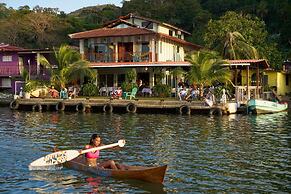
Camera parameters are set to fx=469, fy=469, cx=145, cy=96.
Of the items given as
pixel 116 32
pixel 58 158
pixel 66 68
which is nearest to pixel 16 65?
pixel 116 32

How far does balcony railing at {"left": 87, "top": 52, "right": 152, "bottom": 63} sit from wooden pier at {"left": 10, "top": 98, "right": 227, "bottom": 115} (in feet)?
30.7

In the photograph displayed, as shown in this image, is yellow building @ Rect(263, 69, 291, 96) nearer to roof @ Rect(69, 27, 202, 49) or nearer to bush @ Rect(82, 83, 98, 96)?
roof @ Rect(69, 27, 202, 49)

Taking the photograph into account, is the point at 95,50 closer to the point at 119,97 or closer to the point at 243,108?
the point at 119,97

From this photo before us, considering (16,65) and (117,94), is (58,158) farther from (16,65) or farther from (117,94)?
(16,65)

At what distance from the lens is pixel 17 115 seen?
115 feet

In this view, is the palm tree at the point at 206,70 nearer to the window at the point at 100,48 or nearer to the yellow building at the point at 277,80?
the window at the point at 100,48

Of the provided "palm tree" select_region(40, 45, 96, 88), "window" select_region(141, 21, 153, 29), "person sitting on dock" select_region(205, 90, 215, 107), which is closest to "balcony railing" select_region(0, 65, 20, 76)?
"palm tree" select_region(40, 45, 96, 88)

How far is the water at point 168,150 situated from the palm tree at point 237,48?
15.4 meters

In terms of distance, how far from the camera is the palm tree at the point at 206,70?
36.7 metres

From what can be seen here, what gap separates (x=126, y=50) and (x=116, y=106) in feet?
39.4

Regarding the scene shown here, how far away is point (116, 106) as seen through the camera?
3712 centimetres

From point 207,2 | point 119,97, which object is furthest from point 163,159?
point 207,2

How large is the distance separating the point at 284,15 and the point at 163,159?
52785 millimetres

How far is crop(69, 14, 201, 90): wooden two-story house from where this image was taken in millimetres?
45531
